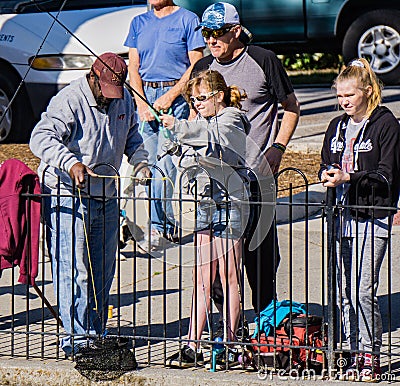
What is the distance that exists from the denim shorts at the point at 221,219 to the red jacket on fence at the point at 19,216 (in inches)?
36.0

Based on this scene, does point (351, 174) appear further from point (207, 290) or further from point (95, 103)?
point (95, 103)

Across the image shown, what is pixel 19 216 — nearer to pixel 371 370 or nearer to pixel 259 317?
pixel 259 317

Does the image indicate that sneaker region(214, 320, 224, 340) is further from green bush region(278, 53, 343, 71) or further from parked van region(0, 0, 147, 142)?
green bush region(278, 53, 343, 71)

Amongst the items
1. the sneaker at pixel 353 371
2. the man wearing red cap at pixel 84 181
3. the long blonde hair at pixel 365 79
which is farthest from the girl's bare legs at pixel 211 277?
the long blonde hair at pixel 365 79

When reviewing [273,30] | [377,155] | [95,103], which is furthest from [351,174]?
[273,30]

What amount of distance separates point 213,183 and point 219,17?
39.7 inches

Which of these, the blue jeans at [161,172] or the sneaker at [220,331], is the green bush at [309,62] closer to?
the blue jeans at [161,172]

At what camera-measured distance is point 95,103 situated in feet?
17.7

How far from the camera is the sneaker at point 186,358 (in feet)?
17.6

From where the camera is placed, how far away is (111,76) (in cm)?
533

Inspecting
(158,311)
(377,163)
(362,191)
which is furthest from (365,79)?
(158,311)

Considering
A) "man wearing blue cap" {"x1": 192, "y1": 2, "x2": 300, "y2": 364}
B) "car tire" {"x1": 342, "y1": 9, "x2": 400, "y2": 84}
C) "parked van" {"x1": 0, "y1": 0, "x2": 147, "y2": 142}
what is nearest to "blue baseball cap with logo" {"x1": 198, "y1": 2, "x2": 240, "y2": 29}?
"man wearing blue cap" {"x1": 192, "y1": 2, "x2": 300, "y2": 364}

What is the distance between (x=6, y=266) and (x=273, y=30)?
8216 mm

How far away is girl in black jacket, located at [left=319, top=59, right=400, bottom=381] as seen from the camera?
508cm
